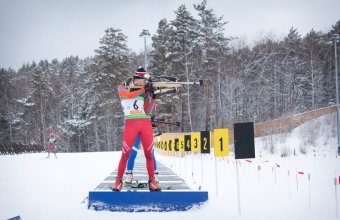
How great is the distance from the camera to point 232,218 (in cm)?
460

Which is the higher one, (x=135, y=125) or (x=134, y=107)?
(x=134, y=107)

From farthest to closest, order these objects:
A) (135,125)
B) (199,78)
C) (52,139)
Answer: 1. (199,78)
2. (52,139)
3. (135,125)

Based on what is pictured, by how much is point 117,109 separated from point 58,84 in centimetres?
1762

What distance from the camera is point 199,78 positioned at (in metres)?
34.2

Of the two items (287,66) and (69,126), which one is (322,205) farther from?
Answer: (69,126)

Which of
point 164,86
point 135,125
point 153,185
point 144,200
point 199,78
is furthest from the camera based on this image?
point 199,78

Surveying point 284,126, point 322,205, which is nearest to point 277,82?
point 284,126

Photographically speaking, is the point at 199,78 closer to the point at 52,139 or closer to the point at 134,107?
the point at 52,139

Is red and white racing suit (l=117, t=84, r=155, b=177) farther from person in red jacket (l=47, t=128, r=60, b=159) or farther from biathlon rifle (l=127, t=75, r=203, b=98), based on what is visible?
person in red jacket (l=47, t=128, r=60, b=159)

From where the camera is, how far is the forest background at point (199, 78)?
34.8 metres

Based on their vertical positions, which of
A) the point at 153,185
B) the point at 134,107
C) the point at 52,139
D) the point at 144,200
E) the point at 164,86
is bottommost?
the point at 144,200

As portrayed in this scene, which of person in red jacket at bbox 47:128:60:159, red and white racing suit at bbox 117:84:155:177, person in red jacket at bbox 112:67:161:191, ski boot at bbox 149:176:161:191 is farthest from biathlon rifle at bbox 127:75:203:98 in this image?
person in red jacket at bbox 47:128:60:159

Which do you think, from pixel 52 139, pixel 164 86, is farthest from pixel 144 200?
pixel 52 139

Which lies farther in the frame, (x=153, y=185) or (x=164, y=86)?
(x=164, y=86)
